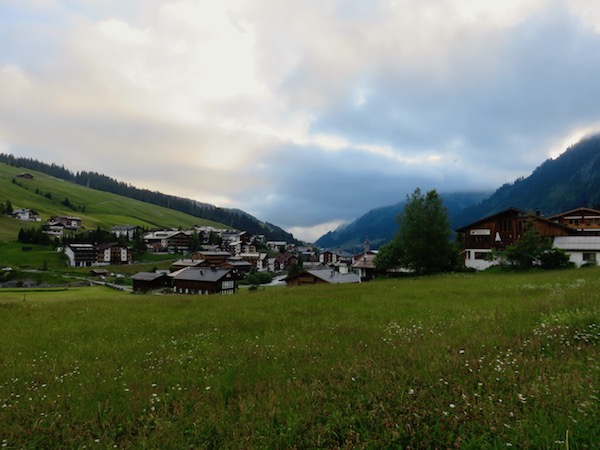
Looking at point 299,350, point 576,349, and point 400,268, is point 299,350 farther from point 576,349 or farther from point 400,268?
point 400,268

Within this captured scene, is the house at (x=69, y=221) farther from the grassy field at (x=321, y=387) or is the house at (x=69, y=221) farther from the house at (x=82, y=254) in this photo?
the grassy field at (x=321, y=387)

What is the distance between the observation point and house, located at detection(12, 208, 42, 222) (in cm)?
18450

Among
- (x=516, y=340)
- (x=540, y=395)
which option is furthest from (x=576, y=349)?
(x=540, y=395)

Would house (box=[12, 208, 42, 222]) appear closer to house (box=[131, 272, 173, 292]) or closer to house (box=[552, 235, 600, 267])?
house (box=[131, 272, 173, 292])

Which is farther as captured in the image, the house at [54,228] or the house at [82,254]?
the house at [54,228]

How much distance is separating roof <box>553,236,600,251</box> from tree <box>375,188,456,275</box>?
14818 millimetres

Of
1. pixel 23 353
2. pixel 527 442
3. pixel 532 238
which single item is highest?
pixel 532 238

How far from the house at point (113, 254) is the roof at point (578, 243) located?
16431 centimetres

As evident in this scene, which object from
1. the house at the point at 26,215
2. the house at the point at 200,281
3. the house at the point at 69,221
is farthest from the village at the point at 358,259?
the house at the point at 26,215

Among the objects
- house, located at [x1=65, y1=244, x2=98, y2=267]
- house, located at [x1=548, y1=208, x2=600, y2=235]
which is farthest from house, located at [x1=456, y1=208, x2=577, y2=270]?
house, located at [x1=65, y1=244, x2=98, y2=267]

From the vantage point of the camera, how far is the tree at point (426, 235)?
→ 50.1 metres

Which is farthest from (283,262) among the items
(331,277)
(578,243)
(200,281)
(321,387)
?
(321,387)

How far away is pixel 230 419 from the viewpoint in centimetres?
523

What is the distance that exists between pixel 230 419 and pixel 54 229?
707ft
